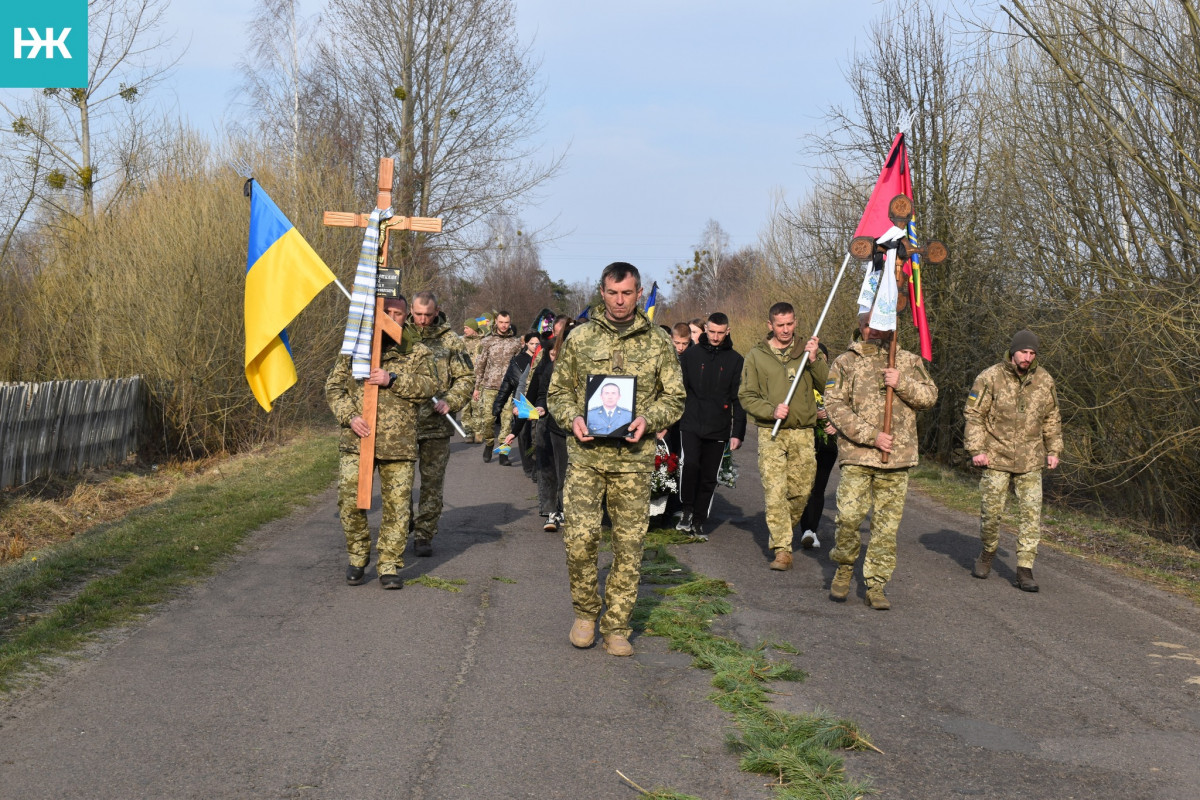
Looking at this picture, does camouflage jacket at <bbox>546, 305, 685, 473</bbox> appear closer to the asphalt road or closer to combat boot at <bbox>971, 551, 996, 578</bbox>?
the asphalt road

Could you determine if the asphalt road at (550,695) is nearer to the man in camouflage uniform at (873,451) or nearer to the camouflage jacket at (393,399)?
the man in camouflage uniform at (873,451)

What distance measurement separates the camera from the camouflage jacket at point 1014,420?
29.4 ft

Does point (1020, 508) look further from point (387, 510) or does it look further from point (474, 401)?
point (474, 401)

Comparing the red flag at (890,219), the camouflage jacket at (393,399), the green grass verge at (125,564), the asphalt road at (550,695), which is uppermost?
the red flag at (890,219)

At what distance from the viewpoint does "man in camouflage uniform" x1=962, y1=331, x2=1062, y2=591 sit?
29.3 ft

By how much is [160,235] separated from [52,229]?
296 centimetres

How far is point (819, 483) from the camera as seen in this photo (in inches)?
410

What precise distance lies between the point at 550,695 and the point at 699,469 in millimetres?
5202

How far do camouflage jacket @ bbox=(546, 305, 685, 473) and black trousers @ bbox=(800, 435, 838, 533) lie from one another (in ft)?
13.3

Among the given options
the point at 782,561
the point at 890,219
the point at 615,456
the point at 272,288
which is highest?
the point at 890,219

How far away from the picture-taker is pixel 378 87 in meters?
33.0

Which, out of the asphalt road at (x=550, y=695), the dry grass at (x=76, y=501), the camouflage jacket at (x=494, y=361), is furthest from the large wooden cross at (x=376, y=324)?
the camouflage jacket at (x=494, y=361)

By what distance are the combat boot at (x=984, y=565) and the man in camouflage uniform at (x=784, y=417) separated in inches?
59.4

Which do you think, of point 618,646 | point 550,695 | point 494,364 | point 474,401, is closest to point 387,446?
point 618,646
